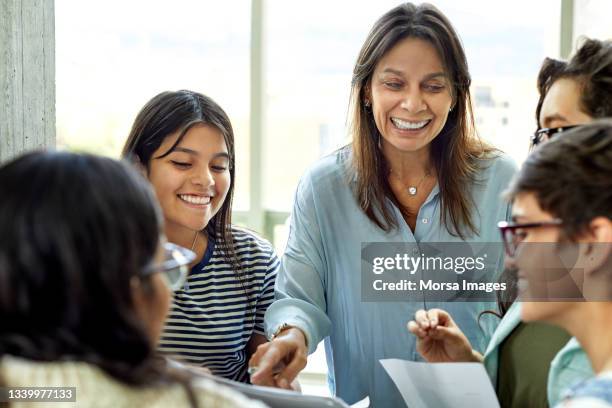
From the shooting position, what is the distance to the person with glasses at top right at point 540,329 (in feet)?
5.02

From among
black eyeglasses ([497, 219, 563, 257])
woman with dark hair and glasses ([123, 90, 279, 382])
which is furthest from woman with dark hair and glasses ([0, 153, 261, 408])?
woman with dark hair and glasses ([123, 90, 279, 382])

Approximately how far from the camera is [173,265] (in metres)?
1.07

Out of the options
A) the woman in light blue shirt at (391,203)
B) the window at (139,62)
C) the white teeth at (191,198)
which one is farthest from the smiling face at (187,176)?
the window at (139,62)

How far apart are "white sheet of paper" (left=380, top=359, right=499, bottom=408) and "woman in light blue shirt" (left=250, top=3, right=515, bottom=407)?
0.47 m

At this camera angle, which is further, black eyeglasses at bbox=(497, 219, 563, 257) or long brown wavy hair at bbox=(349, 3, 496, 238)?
long brown wavy hair at bbox=(349, 3, 496, 238)

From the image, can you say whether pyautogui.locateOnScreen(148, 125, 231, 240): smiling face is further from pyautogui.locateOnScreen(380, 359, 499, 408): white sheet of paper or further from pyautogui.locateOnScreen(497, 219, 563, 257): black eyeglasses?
pyautogui.locateOnScreen(497, 219, 563, 257): black eyeglasses

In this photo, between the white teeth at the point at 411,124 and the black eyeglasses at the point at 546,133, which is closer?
the black eyeglasses at the point at 546,133

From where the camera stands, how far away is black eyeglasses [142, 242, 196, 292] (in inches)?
40.4

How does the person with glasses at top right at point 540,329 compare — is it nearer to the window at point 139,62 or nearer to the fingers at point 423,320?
the fingers at point 423,320

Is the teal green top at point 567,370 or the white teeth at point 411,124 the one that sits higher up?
the white teeth at point 411,124

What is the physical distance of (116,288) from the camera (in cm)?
97

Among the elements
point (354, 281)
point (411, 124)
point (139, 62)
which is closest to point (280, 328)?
point (354, 281)

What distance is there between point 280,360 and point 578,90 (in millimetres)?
846

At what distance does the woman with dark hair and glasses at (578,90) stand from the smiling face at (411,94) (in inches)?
14.8
